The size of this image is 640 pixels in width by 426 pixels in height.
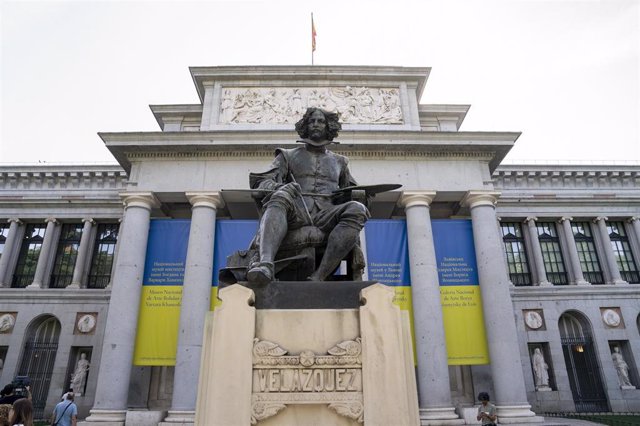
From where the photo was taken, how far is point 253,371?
3.41m

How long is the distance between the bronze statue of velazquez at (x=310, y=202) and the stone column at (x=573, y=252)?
84.2 feet

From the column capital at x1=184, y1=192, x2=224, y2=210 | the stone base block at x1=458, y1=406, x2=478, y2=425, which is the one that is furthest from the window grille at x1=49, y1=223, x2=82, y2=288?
the stone base block at x1=458, y1=406, x2=478, y2=425

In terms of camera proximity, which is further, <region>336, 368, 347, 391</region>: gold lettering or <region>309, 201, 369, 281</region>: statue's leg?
<region>309, 201, 369, 281</region>: statue's leg

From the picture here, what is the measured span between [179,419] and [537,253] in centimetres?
2195

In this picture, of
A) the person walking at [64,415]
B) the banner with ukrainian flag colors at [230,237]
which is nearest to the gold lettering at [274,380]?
the person walking at [64,415]

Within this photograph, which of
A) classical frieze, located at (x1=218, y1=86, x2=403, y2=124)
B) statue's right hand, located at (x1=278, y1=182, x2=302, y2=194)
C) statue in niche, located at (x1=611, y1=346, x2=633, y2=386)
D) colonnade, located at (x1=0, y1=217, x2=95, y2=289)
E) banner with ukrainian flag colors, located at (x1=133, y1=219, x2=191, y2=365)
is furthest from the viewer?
colonnade, located at (x1=0, y1=217, x2=95, y2=289)

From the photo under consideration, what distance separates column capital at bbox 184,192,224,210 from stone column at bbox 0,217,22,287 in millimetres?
15933

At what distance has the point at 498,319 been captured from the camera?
652 inches

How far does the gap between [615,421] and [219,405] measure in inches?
830

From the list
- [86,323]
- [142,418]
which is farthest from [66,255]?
[142,418]

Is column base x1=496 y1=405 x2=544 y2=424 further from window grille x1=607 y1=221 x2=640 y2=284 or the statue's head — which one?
window grille x1=607 y1=221 x2=640 y2=284

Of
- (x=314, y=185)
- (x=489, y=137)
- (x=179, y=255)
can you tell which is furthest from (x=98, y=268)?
(x=314, y=185)

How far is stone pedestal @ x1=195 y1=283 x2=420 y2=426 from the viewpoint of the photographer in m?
3.29

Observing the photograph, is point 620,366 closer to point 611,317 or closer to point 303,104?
point 611,317
